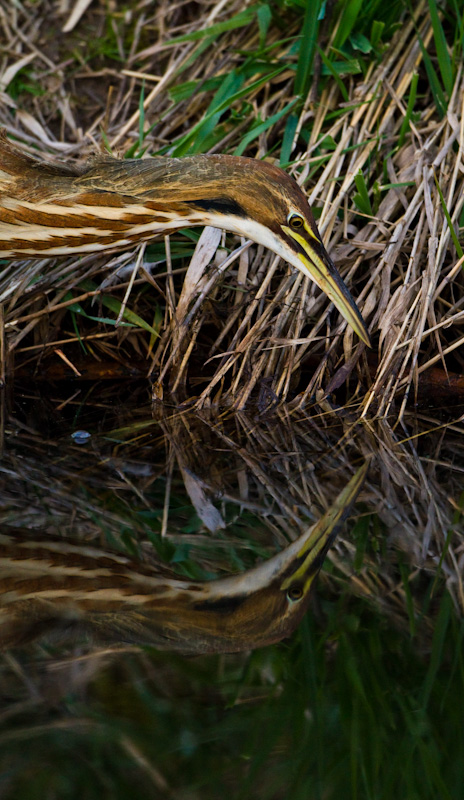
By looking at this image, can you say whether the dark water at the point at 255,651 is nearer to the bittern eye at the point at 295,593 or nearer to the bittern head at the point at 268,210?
the bittern eye at the point at 295,593

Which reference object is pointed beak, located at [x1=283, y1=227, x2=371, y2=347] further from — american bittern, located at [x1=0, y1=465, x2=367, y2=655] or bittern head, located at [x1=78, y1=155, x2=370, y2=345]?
american bittern, located at [x1=0, y1=465, x2=367, y2=655]

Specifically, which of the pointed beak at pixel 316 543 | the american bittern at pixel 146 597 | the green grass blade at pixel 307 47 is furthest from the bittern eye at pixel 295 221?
the green grass blade at pixel 307 47

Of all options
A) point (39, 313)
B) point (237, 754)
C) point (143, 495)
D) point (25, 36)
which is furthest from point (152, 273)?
point (237, 754)

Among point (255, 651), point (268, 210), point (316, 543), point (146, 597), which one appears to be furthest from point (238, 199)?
point (255, 651)

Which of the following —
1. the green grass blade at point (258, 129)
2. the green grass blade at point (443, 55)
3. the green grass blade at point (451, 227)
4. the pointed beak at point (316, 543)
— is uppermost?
the green grass blade at point (443, 55)

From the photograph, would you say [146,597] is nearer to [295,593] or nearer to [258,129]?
[295,593]

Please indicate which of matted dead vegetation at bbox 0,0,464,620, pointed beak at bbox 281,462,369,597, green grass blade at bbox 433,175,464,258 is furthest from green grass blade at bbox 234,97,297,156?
pointed beak at bbox 281,462,369,597
